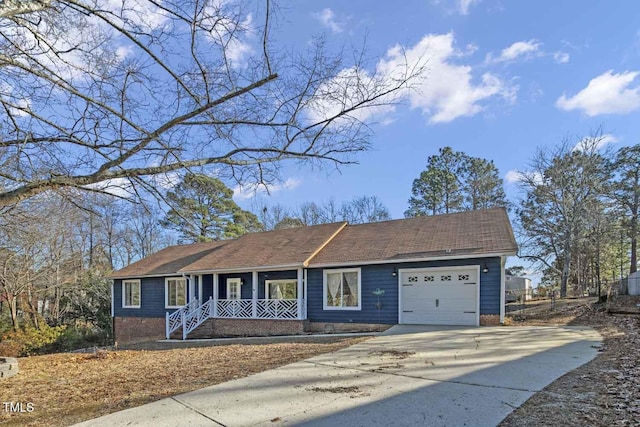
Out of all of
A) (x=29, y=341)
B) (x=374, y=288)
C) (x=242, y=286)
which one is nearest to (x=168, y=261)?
(x=242, y=286)

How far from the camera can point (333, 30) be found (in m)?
6.45

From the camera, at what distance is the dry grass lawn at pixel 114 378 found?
5.21m

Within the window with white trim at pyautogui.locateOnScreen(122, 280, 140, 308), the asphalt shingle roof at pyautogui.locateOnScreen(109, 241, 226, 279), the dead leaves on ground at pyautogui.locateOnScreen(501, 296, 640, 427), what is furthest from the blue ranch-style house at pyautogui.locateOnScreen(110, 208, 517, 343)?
the dead leaves on ground at pyautogui.locateOnScreen(501, 296, 640, 427)

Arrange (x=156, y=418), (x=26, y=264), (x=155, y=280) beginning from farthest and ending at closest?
(x=155, y=280) < (x=26, y=264) < (x=156, y=418)

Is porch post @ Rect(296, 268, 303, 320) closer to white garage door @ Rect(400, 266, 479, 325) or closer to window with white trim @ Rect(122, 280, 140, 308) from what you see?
white garage door @ Rect(400, 266, 479, 325)

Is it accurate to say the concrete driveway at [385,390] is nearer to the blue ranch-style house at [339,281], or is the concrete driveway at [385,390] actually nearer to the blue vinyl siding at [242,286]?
the blue ranch-style house at [339,281]

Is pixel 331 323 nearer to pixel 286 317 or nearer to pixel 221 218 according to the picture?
pixel 286 317

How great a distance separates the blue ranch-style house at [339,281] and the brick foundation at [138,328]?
5 cm

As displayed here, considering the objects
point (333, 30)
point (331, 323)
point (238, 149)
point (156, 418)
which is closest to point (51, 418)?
point (156, 418)

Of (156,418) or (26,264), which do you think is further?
(26,264)

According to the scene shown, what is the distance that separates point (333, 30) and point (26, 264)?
19.4 m

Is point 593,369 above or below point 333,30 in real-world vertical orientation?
below

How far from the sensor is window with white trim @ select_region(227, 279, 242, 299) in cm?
1836

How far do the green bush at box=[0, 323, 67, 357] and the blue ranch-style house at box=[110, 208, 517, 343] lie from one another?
367 centimetres
